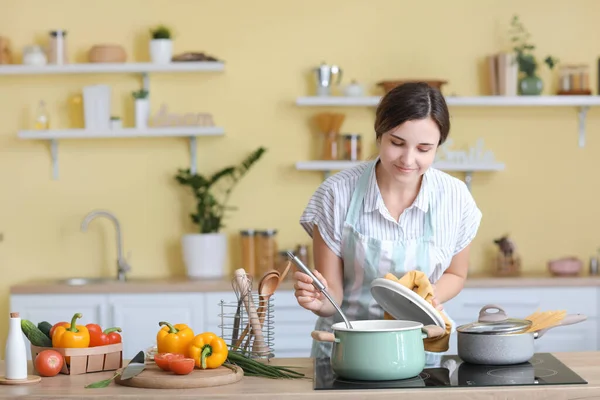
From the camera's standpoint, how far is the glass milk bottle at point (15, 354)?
2125 mm

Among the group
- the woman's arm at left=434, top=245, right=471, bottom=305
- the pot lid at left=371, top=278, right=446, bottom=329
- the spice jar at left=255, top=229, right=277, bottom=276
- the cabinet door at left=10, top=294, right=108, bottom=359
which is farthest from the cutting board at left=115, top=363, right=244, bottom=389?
the spice jar at left=255, top=229, right=277, bottom=276

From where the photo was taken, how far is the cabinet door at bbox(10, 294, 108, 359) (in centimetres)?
429

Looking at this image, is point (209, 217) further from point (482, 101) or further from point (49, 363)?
point (49, 363)

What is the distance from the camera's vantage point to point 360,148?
4656 mm

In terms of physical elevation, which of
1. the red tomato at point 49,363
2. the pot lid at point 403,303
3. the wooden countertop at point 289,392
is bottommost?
the wooden countertop at point 289,392

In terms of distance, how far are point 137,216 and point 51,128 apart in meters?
0.64

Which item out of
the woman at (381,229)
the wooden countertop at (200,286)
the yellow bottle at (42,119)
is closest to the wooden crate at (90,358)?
the woman at (381,229)

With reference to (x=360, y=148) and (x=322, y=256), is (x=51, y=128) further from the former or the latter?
(x=322, y=256)

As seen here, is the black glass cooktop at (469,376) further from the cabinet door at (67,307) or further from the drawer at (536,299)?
the cabinet door at (67,307)

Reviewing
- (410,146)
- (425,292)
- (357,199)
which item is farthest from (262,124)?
(425,292)

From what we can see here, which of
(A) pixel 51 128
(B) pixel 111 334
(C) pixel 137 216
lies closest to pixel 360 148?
(C) pixel 137 216

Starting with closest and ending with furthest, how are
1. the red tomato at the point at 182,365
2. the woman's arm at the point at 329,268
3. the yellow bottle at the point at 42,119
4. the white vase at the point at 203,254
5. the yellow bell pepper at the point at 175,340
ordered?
1. the red tomato at the point at 182,365
2. the yellow bell pepper at the point at 175,340
3. the woman's arm at the point at 329,268
4. the white vase at the point at 203,254
5. the yellow bottle at the point at 42,119

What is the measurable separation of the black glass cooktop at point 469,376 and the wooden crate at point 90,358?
0.50m

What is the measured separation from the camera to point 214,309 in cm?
426
